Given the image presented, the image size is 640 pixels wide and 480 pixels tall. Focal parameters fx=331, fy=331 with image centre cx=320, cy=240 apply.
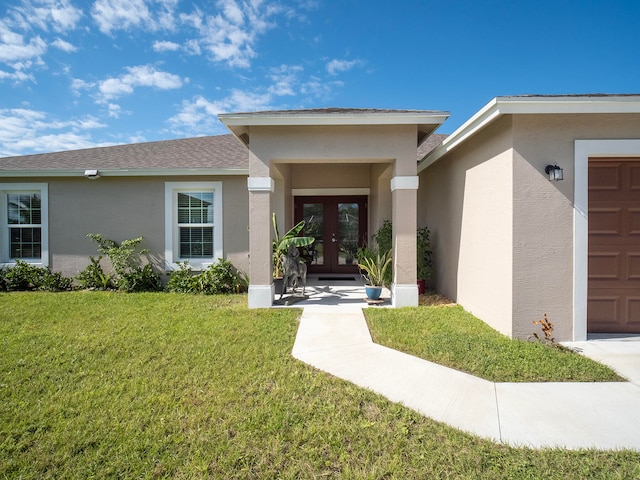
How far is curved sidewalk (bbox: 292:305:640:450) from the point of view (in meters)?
2.71

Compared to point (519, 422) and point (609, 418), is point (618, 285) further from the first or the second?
point (519, 422)

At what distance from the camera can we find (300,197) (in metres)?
11.7

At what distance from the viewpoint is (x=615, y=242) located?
205 inches

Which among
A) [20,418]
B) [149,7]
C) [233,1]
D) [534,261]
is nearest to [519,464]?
[534,261]

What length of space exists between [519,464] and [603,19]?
11.7m

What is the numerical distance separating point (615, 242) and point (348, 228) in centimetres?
750

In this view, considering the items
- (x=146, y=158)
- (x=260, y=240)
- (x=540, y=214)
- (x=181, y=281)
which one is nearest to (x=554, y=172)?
(x=540, y=214)

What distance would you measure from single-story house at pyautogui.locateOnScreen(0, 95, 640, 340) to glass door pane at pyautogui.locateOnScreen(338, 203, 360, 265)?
0.16ft

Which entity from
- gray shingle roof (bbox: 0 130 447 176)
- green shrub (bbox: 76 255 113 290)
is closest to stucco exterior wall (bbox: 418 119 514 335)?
gray shingle roof (bbox: 0 130 447 176)

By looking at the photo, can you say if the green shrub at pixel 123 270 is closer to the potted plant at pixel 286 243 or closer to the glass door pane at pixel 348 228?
the potted plant at pixel 286 243

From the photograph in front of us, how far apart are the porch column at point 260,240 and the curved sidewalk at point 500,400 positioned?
256 cm

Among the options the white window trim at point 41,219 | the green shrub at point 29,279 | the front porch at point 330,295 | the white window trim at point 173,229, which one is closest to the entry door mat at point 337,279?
the front porch at point 330,295

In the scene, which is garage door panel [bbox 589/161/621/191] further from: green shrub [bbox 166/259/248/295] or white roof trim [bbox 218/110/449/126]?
green shrub [bbox 166/259/248/295]

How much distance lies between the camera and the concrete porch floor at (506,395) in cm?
273
